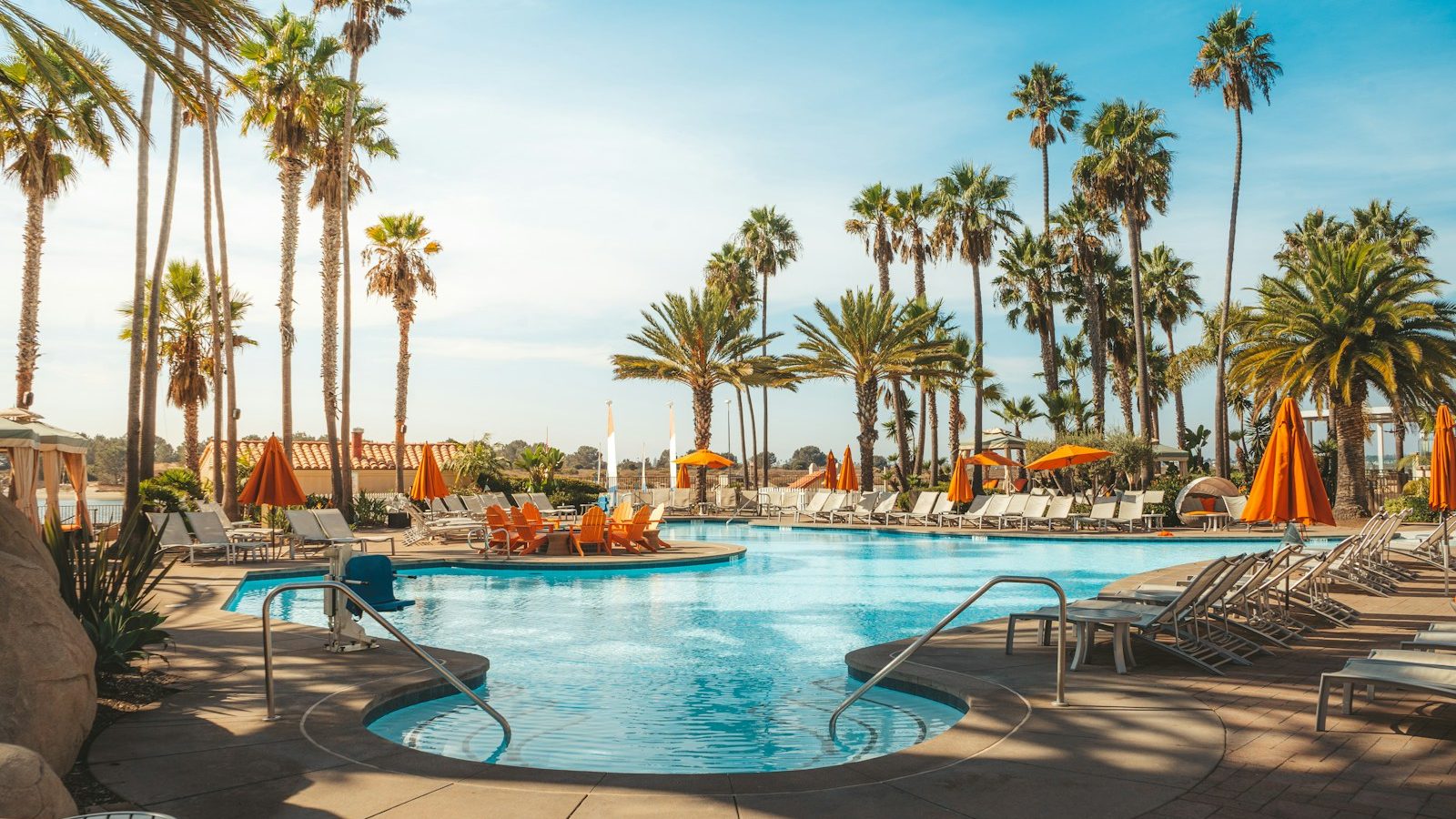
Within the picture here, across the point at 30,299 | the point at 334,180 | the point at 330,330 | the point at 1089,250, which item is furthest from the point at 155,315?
the point at 1089,250

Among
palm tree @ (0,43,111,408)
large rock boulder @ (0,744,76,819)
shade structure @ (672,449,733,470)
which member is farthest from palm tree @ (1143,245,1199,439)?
large rock boulder @ (0,744,76,819)

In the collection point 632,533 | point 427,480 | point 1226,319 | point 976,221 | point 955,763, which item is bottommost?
point 955,763

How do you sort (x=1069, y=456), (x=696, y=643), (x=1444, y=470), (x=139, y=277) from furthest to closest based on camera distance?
1. (x=1069, y=456)
2. (x=139, y=277)
3. (x=1444, y=470)
4. (x=696, y=643)

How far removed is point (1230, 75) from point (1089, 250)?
790 centimetres

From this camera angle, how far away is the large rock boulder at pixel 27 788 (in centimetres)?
297

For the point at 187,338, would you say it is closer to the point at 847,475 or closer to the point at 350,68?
the point at 350,68

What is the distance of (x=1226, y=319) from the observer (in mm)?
34531

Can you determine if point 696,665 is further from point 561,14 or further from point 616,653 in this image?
point 561,14

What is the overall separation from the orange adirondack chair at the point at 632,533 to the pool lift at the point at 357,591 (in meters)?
9.42

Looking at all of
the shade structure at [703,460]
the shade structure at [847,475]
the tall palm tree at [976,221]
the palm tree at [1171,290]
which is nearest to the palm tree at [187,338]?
the shade structure at [703,460]

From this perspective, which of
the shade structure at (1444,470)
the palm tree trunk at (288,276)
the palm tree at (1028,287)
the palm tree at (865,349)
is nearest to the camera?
the shade structure at (1444,470)

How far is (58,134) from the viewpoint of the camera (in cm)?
2125

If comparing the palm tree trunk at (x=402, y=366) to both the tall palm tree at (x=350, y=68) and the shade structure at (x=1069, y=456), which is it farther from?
the shade structure at (x=1069, y=456)

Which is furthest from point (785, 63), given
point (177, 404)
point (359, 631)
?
point (177, 404)
